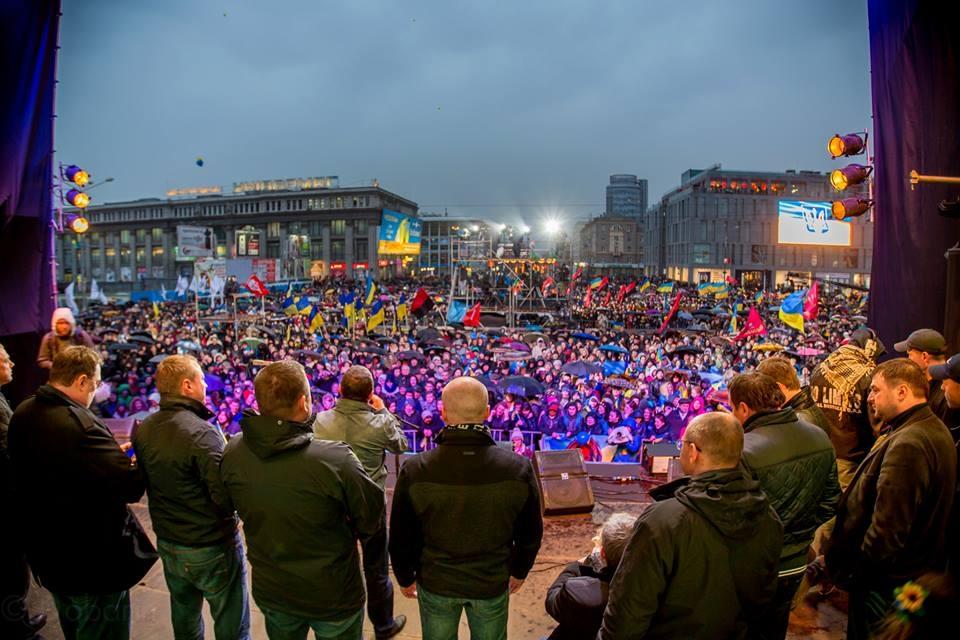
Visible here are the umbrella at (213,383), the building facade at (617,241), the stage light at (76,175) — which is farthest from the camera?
the building facade at (617,241)

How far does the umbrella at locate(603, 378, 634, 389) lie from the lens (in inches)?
553

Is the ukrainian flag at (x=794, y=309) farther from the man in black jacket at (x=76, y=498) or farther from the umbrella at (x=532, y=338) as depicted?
the man in black jacket at (x=76, y=498)

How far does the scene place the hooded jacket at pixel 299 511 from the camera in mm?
2703

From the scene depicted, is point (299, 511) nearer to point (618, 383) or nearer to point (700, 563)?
point (700, 563)

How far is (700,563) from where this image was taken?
89.3 inches

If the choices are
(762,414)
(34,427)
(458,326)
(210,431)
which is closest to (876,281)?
(762,414)

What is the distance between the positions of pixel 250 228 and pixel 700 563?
3301 inches

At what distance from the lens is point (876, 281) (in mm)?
8680

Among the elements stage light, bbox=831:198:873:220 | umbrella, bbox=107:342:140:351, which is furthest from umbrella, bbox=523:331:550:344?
stage light, bbox=831:198:873:220

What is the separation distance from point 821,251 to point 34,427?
84609mm

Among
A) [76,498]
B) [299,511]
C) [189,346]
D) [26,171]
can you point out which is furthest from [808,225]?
[76,498]

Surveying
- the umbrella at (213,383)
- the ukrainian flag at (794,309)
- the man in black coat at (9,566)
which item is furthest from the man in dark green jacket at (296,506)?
the ukrainian flag at (794,309)

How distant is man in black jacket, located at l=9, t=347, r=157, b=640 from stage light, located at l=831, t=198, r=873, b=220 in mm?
9592

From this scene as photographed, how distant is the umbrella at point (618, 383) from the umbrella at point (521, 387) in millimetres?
2088
